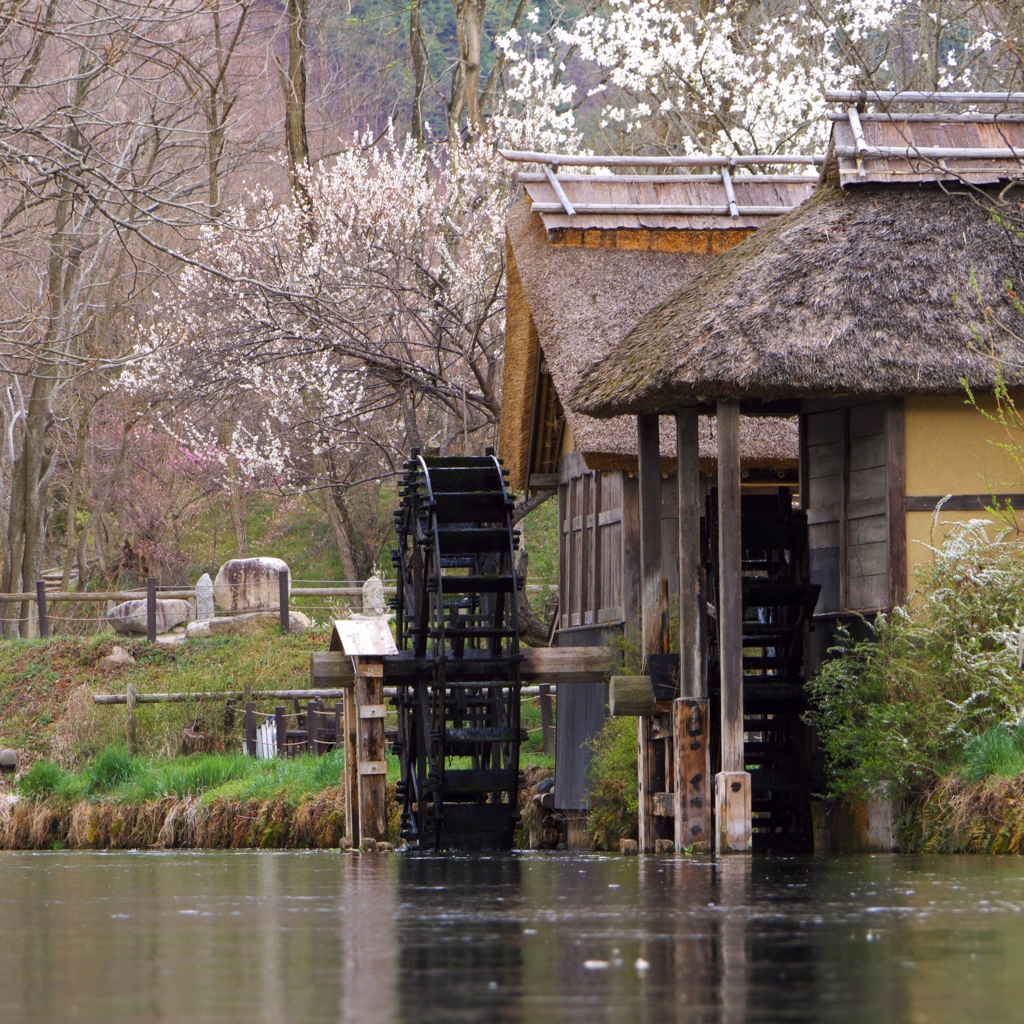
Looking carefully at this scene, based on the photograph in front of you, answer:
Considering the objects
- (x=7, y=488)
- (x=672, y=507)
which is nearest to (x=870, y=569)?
(x=672, y=507)

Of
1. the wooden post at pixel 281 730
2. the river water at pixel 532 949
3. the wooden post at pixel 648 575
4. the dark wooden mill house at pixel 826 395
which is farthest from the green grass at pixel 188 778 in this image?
the river water at pixel 532 949

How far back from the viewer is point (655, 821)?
13625mm

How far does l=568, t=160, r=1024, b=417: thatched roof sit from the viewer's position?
11.9m

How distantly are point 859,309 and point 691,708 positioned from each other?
10.0 feet

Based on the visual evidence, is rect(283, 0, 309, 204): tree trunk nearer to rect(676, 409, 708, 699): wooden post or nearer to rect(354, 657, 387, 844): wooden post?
rect(354, 657, 387, 844): wooden post

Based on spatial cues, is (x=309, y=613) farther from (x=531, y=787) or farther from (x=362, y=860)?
(x=362, y=860)

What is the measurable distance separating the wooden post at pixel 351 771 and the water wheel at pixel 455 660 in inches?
17.7

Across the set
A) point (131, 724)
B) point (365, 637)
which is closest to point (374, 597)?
point (131, 724)

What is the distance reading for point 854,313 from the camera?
12211 mm

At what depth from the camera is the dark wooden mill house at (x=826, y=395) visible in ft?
39.4

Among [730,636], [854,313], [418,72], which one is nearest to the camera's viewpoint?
[730,636]

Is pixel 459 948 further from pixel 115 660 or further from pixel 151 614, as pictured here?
pixel 151 614

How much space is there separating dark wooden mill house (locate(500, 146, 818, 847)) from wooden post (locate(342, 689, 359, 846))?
7.01ft

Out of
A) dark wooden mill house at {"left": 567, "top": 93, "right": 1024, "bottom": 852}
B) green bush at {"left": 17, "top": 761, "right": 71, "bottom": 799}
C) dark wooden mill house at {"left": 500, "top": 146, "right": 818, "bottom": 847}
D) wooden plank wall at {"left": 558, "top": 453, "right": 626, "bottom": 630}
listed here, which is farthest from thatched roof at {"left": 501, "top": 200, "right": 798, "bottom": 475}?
green bush at {"left": 17, "top": 761, "right": 71, "bottom": 799}
